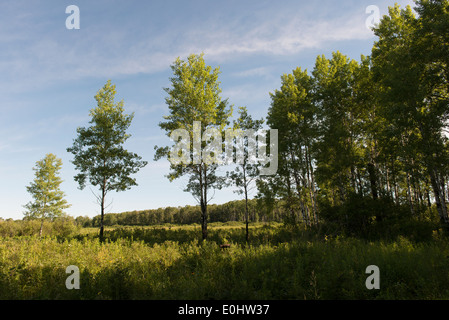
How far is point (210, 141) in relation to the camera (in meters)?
18.7

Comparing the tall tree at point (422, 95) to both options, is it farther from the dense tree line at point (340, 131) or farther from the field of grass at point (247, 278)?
the field of grass at point (247, 278)

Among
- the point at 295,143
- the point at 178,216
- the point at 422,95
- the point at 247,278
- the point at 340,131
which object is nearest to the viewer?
the point at 247,278

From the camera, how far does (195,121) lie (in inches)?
721

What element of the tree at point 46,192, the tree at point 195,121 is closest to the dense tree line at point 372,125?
the tree at point 195,121

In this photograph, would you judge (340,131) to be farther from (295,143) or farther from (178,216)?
(178,216)

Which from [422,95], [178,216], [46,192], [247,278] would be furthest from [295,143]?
[178,216]

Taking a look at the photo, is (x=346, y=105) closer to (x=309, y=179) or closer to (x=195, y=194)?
(x=309, y=179)

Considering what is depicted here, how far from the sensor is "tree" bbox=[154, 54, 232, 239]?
18234 millimetres

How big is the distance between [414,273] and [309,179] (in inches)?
588

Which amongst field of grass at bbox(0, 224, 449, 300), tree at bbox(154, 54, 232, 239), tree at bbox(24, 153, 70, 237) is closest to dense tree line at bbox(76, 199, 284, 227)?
tree at bbox(24, 153, 70, 237)

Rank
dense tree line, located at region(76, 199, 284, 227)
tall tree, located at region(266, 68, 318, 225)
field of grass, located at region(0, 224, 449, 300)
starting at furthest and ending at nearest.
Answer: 1. dense tree line, located at region(76, 199, 284, 227)
2. tall tree, located at region(266, 68, 318, 225)
3. field of grass, located at region(0, 224, 449, 300)

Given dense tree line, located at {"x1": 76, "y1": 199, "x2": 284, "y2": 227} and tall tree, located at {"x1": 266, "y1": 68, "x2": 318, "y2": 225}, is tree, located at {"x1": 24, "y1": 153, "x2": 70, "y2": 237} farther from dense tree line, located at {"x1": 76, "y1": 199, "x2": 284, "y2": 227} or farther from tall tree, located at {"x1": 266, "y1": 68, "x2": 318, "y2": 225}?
dense tree line, located at {"x1": 76, "y1": 199, "x2": 284, "y2": 227}

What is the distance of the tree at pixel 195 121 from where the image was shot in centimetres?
1823

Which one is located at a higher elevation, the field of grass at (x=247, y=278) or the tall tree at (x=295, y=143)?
the tall tree at (x=295, y=143)
